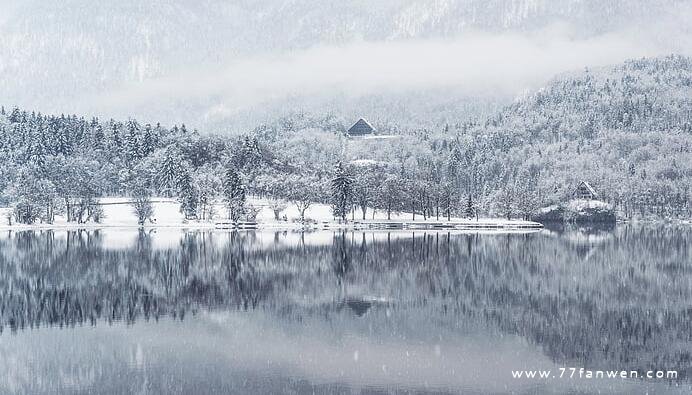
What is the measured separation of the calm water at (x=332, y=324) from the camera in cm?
3541

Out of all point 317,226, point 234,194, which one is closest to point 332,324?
point 317,226

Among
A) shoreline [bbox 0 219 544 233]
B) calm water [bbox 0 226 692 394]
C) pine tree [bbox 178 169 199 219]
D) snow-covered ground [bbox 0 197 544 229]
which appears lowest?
calm water [bbox 0 226 692 394]

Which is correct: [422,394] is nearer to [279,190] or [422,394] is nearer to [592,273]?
[592,273]

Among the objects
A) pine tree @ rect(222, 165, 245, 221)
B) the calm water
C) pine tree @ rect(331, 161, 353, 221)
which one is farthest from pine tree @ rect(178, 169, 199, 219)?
the calm water

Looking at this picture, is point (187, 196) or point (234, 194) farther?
point (187, 196)

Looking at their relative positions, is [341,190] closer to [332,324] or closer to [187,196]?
[187,196]

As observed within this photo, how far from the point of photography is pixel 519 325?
4738 cm

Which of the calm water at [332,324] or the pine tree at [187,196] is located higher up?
the pine tree at [187,196]

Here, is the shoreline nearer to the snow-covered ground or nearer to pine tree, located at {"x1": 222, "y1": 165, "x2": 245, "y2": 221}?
the snow-covered ground

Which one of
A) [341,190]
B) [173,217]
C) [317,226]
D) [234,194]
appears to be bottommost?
[317,226]

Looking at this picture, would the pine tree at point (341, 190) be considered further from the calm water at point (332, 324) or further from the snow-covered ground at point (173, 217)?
the calm water at point (332, 324)

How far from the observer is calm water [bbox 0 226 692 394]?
116ft

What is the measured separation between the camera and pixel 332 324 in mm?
47781

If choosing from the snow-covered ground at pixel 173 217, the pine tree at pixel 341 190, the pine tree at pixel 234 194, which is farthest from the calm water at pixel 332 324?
the pine tree at pixel 341 190
